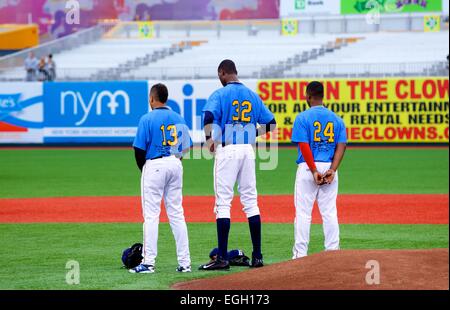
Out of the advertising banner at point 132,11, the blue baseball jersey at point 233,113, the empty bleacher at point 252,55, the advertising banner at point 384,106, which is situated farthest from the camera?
the advertising banner at point 132,11

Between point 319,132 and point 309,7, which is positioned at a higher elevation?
point 309,7

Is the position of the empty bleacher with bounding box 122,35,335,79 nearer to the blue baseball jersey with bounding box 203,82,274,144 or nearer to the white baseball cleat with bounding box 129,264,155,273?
the blue baseball jersey with bounding box 203,82,274,144

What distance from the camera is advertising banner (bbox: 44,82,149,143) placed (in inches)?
1265

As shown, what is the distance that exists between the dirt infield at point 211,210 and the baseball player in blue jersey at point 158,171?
16.1 feet

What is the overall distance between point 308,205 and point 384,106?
21.7m

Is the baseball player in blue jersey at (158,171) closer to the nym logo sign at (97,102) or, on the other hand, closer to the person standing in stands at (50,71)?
the nym logo sign at (97,102)

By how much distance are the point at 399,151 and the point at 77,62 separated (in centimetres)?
1757

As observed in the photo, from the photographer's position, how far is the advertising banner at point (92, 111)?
32.1m

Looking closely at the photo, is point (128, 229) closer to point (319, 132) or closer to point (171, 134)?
point (171, 134)

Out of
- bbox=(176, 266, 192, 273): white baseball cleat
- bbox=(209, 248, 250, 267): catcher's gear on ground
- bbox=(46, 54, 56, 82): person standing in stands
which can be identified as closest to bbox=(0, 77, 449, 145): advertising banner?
bbox=(46, 54, 56, 82): person standing in stands

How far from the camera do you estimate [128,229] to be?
13.5 metres

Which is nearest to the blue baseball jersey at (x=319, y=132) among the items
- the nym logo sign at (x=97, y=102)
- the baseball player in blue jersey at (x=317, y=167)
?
the baseball player in blue jersey at (x=317, y=167)

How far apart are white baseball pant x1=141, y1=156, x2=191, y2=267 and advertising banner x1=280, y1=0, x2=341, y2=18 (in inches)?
1351

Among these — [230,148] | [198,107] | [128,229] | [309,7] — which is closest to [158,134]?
[230,148]
